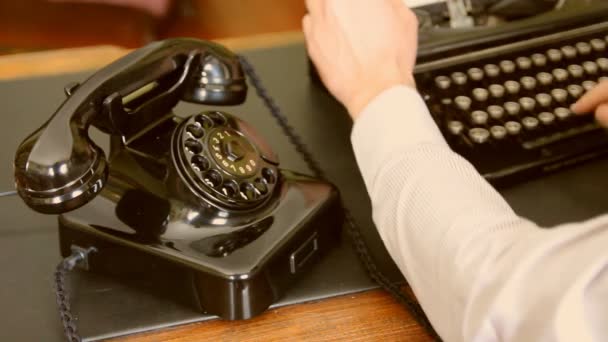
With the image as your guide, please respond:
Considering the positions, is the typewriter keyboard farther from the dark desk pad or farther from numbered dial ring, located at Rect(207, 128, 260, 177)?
numbered dial ring, located at Rect(207, 128, 260, 177)

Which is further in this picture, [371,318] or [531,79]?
[531,79]

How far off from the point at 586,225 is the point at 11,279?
1.72 ft

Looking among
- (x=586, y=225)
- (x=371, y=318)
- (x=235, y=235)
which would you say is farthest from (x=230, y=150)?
(x=586, y=225)

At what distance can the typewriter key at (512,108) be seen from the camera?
2.83ft

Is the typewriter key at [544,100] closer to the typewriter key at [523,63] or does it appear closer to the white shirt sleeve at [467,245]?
the typewriter key at [523,63]

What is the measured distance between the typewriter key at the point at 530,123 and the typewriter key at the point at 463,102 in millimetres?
66

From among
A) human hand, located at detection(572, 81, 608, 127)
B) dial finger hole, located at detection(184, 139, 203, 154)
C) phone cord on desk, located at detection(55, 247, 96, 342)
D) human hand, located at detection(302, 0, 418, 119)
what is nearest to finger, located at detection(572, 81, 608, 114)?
human hand, located at detection(572, 81, 608, 127)

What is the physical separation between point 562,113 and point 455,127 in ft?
0.46

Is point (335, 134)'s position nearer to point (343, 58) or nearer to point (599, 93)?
point (343, 58)

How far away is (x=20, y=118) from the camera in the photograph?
95 cm

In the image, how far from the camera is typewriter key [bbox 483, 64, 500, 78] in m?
0.89

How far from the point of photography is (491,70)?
0.89 m

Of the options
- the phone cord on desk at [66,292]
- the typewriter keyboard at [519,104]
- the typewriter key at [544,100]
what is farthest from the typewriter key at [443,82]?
the phone cord on desk at [66,292]

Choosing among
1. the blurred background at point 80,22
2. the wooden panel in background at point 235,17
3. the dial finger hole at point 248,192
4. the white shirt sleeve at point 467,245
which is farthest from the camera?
the wooden panel in background at point 235,17
